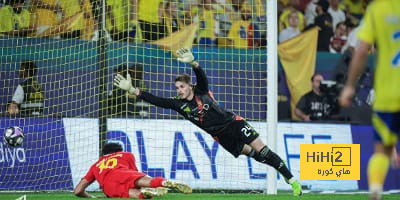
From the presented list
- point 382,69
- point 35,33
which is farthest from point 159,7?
point 382,69

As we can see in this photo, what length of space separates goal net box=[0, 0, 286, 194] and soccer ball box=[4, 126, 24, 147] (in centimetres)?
72

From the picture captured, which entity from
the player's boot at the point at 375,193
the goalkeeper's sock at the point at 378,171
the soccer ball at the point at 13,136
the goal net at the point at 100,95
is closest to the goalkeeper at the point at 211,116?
the soccer ball at the point at 13,136

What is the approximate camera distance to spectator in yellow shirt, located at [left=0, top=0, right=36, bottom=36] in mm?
14418

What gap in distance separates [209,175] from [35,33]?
4.19 metres

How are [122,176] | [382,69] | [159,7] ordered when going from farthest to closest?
[159,7]
[122,176]
[382,69]

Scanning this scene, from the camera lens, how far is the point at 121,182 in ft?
34.9

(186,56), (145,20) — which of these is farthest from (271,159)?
(145,20)

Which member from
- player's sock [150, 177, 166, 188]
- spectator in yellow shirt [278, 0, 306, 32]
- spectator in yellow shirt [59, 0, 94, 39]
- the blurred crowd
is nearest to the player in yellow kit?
player's sock [150, 177, 166, 188]

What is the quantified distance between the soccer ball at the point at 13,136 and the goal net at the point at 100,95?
2.37 feet

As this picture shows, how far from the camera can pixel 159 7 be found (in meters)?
15.7

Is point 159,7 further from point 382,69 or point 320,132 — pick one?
point 382,69

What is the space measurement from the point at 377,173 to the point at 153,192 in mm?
4617

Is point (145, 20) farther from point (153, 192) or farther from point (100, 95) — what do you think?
point (153, 192)

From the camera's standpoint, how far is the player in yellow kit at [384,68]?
241 inches
